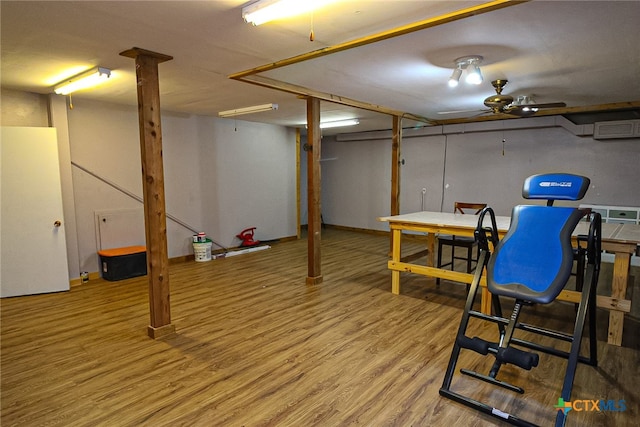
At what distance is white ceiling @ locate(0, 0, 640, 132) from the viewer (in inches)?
89.7

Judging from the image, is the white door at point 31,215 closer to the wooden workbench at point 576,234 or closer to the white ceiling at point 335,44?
the white ceiling at point 335,44

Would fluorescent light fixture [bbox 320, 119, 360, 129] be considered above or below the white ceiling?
below

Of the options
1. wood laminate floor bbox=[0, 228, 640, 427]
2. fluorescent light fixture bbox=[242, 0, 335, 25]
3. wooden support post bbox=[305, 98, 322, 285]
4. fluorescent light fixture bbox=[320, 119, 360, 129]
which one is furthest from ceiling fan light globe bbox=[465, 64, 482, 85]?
fluorescent light fixture bbox=[320, 119, 360, 129]

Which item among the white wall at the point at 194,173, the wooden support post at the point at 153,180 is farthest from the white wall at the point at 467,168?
the wooden support post at the point at 153,180

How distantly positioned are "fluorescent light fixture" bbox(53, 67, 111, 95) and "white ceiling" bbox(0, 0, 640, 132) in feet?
0.22

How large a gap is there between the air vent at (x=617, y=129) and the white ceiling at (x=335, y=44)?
90 cm

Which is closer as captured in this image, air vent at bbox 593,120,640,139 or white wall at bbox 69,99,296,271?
white wall at bbox 69,99,296,271

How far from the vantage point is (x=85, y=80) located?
12.0ft

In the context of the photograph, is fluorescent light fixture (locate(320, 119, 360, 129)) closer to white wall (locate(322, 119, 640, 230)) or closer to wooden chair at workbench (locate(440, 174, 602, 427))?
white wall (locate(322, 119, 640, 230))

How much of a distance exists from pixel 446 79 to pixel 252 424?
3.66 metres

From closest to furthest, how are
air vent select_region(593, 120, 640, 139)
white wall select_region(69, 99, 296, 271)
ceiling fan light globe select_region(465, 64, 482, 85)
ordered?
1. ceiling fan light globe select_region(465, 64, 482, 85)
2. white wall select_region(69, 99, 296, 271)
3. air vent select_region(593, 120, 640, 139)

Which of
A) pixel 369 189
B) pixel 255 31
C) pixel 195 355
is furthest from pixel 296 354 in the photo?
pixel 369 189

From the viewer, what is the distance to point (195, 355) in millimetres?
2908

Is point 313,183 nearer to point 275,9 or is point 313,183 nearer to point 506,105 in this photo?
point 506,105
